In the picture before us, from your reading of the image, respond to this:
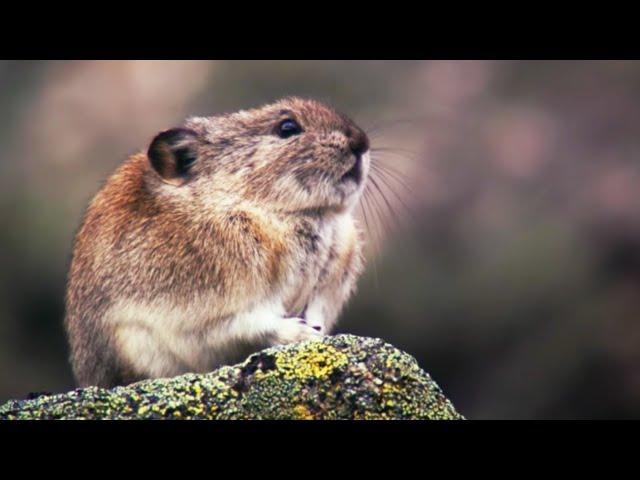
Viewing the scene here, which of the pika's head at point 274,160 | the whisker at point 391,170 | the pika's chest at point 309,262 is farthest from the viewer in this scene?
the whisker at point 391,170

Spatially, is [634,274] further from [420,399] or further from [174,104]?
[420,399]

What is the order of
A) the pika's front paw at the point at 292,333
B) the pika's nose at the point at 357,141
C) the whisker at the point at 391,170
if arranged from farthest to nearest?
the whisker at the point at 391,170 < the pika's nose at the point at 357,141 < the pika's front paw at the point at 292,333

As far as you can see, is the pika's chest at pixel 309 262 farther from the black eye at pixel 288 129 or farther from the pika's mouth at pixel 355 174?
the black eye at pixel 288 129

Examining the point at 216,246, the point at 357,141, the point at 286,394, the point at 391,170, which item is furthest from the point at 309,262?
the point at 391,170

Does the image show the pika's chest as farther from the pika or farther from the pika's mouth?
the pika's mouth

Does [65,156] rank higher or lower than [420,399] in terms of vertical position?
higher

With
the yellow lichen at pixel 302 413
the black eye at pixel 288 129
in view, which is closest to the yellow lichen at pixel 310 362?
the yellow lichen at pixel 302 413

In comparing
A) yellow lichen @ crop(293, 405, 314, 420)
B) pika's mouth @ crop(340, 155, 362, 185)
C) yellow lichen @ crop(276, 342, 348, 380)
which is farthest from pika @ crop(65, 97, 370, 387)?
yellow lichen @ crop(293, 405, 314, 420)

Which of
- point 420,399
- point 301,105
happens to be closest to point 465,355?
point 301,105
